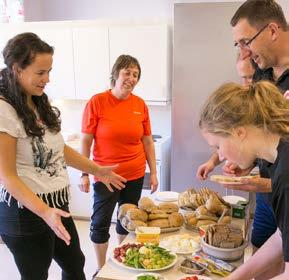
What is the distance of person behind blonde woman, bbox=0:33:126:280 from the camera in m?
1.39

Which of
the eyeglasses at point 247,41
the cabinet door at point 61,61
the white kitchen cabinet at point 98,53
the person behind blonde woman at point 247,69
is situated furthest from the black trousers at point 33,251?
the cabinet door at point 61,61

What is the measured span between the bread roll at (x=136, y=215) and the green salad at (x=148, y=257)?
193 mm

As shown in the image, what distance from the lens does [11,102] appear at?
1440mm

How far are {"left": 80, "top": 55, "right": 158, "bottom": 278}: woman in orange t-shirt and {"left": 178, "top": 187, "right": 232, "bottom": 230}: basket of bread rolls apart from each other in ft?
2.08


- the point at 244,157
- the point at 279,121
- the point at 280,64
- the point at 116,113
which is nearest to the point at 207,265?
the point at 244,157

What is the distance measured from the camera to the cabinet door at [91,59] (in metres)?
3.43

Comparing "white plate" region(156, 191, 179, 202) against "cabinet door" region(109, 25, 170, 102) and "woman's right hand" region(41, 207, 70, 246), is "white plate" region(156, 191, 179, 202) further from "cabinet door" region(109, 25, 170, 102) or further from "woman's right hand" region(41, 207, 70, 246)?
"cabinet door" region(109, 25, 170, 102)

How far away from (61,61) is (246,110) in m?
2.94

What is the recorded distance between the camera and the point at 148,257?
137cm

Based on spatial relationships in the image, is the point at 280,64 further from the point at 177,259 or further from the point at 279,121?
the point at 177,259

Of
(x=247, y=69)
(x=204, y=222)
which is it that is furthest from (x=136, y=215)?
(x=247, y=69)

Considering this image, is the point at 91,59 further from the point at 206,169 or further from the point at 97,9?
the point at 206,169

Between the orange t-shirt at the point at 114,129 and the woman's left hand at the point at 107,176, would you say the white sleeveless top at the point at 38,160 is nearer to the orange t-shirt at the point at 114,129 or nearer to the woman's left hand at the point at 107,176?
the woman's left hand at the point at 107,176

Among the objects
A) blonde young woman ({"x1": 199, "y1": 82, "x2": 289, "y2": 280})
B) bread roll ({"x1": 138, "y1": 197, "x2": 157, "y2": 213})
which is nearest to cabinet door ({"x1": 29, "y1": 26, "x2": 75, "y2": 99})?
bread roll ({"x1": 138, "y1": 197, "x2": 157, "y2": 213})
